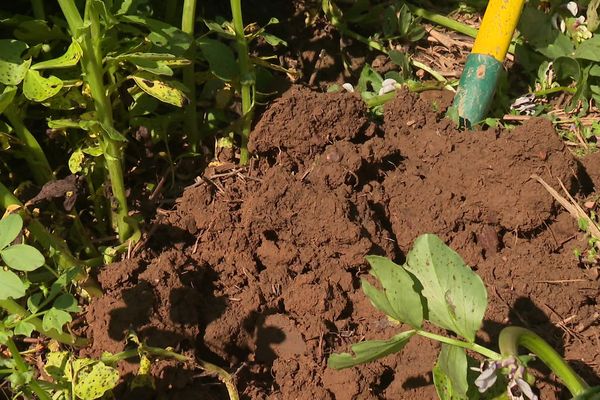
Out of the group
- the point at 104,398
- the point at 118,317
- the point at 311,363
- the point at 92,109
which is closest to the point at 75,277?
the point at 118,317

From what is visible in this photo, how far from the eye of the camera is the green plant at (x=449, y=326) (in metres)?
1.44

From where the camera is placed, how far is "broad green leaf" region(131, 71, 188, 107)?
1.65 m

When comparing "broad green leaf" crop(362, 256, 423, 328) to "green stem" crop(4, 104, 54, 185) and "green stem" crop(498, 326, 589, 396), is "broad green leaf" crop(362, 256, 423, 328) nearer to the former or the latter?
"green stem" crop(498, 326, 589, 396)

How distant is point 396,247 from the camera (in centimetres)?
191

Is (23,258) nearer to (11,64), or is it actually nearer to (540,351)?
(11,64)

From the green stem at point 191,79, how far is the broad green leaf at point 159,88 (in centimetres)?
15

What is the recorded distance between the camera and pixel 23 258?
1404mm

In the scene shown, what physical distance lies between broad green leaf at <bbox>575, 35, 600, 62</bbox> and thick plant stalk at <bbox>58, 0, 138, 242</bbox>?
1338mm

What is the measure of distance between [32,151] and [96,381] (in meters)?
0.58

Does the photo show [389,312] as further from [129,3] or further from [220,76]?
[129,3]

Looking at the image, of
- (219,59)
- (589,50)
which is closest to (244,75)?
(219,59)

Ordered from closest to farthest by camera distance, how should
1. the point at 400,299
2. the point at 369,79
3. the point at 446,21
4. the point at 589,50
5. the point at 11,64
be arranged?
the point at 400,299 → the point at 11,64 → the point at 589,50 → the point at 369,79 → the point at 446,21

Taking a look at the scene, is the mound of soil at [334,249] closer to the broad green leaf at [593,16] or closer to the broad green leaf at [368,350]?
the broad green leaf at [368,350]

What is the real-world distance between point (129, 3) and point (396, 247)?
84cm
